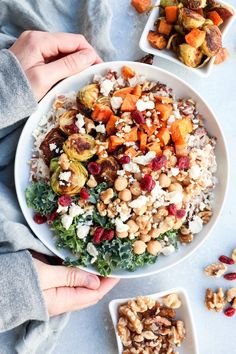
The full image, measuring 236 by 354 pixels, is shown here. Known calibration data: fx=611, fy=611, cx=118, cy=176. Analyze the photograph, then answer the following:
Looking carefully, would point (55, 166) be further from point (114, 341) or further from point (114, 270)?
point (114, 341)

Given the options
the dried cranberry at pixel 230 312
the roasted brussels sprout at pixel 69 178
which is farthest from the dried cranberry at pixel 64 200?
the dried cranberry at pixel 230 312

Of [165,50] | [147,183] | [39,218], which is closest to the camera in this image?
[147,183]

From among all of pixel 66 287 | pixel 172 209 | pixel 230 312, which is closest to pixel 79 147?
pixel 172 209

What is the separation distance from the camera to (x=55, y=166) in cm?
150

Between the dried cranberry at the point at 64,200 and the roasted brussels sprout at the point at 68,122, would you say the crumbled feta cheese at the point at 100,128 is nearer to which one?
the roasted brussels sprout at the point at 68,122

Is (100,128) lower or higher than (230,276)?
higher

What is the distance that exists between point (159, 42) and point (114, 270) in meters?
0.62

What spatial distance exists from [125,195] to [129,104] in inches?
8.8

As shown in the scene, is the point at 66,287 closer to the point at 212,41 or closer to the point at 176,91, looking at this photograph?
the point at 176,91

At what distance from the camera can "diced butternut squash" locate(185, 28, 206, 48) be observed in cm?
158

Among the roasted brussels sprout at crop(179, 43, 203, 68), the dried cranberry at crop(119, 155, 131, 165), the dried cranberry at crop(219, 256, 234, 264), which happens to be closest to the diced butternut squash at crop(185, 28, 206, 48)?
the roasted brussels sprout at crop(179, 43, 203, 68)

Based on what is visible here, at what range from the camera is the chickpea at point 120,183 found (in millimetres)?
1472

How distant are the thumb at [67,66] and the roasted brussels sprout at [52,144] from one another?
0.45 feet

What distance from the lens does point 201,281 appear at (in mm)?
1737
